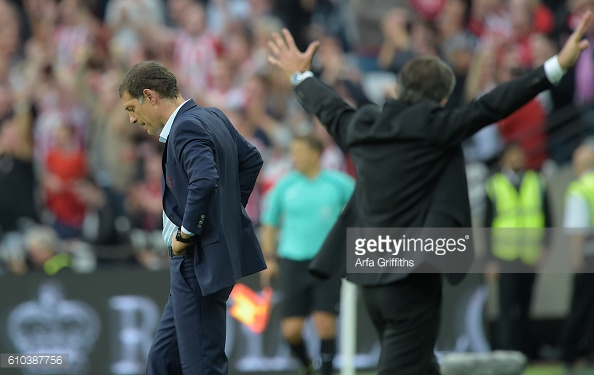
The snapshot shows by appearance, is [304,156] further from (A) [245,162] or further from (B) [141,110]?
(B) [141,110]

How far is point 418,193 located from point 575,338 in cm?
632

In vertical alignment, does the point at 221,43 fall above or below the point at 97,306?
above

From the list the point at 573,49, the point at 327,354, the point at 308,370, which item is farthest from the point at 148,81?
the point at 308,370

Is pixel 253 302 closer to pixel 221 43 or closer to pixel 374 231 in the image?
pixel 374 231

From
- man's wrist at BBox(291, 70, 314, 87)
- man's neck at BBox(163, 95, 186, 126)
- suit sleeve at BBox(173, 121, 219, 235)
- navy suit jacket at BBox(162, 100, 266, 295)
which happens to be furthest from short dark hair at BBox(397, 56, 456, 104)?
man's neck at BBox(163, 95, 186, 126)

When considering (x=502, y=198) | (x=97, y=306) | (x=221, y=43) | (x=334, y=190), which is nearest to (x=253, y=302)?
(x=334, y=190)

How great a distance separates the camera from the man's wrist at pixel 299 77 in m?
6.44

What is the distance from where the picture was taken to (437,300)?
5934mm

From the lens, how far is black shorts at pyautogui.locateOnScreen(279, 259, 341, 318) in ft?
32.7

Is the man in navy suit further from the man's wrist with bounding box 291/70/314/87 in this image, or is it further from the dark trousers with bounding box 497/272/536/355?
the dark trousers with bounding box 497/272/536/355

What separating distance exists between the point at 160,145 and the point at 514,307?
16.2ft

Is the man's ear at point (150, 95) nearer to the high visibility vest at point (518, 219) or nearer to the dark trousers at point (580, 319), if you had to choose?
the high visibility vest at point (518, 219)

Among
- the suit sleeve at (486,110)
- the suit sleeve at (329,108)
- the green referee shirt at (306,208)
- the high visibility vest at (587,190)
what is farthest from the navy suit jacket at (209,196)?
the high visibility vest at (587,190)

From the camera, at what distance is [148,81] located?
19.5 ft
